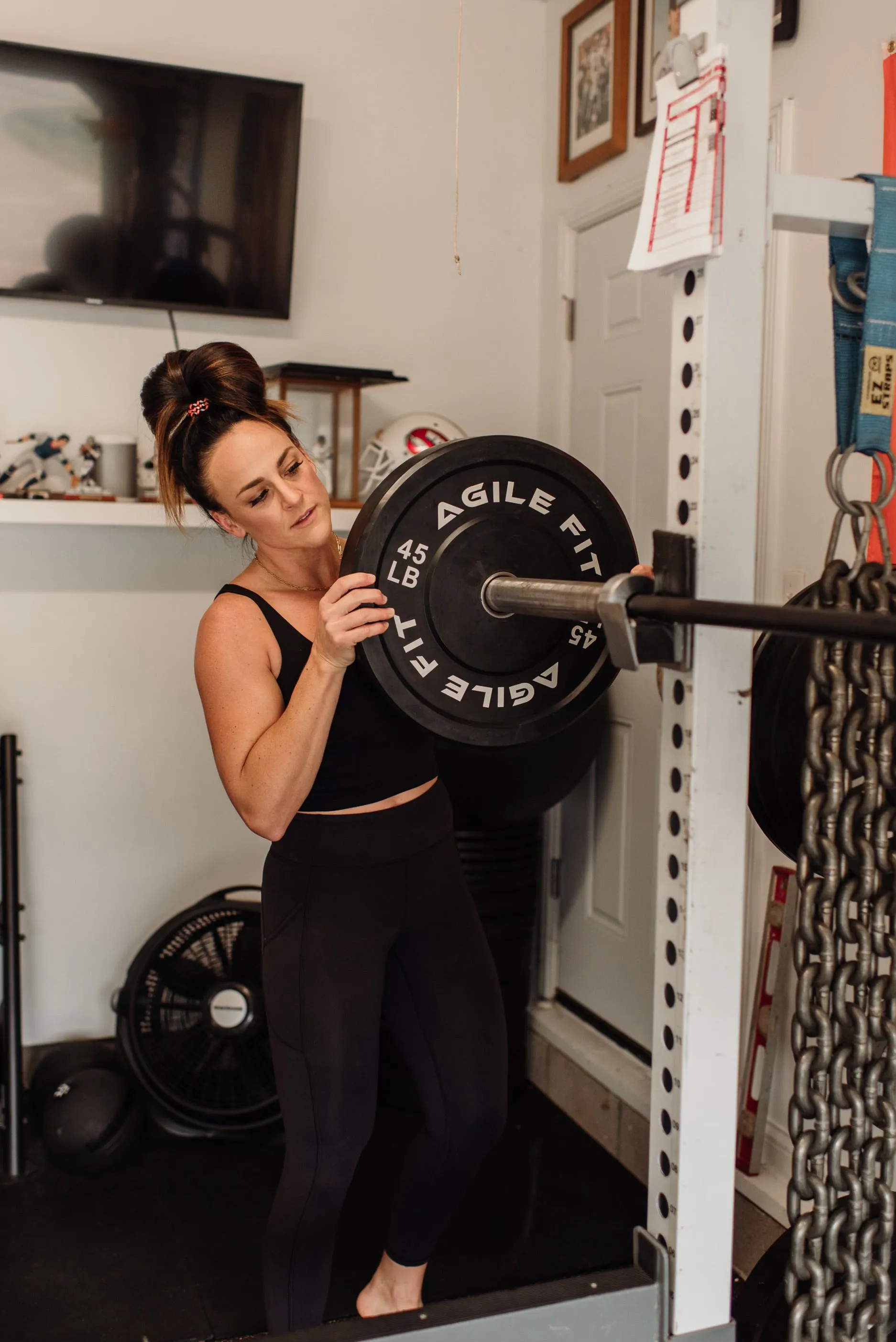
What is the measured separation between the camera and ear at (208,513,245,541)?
176 centimetres

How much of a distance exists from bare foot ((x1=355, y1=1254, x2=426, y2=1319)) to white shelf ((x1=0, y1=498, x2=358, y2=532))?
160cm

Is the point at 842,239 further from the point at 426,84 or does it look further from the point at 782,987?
the point at 426,84

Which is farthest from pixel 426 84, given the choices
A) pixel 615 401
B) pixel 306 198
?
pixel 615 401

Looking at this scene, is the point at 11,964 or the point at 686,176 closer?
Answer: the point at 686,176

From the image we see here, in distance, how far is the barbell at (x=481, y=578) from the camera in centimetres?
125

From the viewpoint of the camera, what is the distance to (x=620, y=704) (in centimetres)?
299

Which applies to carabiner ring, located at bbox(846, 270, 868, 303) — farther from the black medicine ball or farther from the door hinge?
the black medicine ball

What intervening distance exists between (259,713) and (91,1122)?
58.9 inches

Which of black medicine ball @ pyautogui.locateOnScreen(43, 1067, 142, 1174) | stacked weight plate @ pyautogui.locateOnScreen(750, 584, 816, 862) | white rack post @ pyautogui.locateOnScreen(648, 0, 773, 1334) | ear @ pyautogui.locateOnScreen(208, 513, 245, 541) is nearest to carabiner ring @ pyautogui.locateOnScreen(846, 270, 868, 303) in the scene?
white rack post @ pyautogui.locateOnScreen(648, 0, 773, 1334)

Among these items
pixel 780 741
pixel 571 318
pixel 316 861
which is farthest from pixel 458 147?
pixel 780 741

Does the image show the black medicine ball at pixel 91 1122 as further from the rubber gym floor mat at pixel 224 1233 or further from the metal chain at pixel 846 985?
the metal chain at pixel 846 985

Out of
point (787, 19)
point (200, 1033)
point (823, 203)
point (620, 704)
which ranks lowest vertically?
point (200, 1033)

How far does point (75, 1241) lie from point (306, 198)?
2.47 metres

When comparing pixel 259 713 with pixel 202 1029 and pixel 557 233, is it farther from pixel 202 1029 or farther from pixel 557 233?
pixel 557 233
